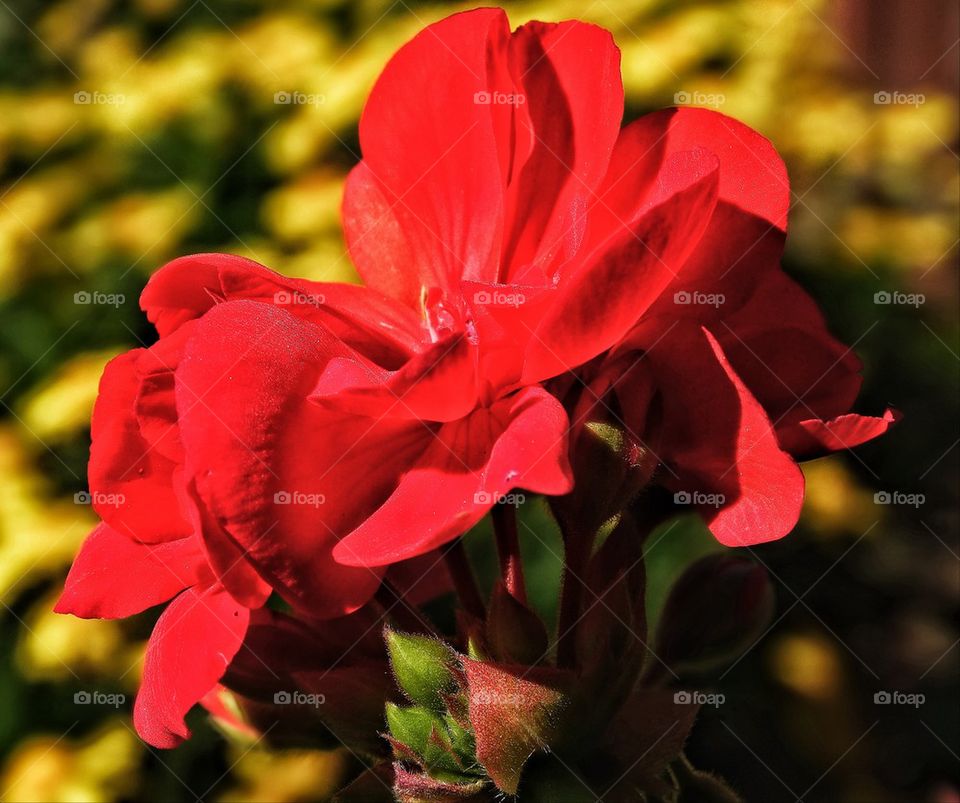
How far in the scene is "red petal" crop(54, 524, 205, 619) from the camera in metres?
0.47

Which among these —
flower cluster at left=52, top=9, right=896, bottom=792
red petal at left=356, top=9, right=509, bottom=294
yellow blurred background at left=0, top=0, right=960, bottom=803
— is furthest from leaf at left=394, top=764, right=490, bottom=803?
yellow blurred background at left=0, top=0, right=960, bottom=803

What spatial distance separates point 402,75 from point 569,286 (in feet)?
0.57

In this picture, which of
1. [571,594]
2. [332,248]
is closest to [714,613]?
[571,594]

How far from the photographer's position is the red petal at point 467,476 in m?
0.38

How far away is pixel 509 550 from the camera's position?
0.51 m

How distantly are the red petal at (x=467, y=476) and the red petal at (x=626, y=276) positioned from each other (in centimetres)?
2

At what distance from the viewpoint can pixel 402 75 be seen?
52 cm

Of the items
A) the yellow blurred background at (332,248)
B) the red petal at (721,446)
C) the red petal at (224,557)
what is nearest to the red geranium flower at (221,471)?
the red petal at (224,557)

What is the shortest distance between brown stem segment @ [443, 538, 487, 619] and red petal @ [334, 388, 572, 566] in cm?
9

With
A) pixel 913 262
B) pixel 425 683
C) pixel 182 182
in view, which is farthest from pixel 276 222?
pixel 425 683

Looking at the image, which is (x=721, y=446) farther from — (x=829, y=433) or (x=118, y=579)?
(x=118, y=579)

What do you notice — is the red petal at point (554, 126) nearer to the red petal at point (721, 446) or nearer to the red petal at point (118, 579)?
the red petal at point (721, 446)

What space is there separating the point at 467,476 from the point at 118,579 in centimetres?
16

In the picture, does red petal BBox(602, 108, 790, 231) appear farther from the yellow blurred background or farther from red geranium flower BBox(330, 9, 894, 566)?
the yellow blurred background
